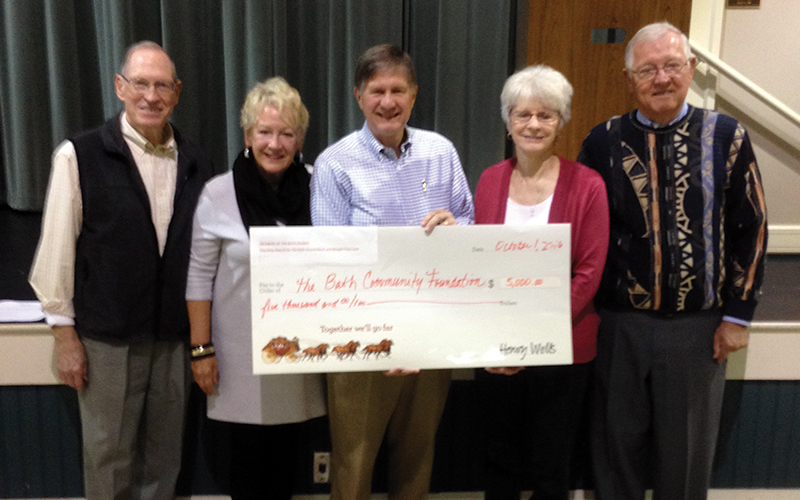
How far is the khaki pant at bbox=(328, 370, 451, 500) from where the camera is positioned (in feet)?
4.64

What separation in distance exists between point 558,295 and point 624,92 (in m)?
1.64

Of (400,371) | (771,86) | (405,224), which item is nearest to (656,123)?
(405,224)

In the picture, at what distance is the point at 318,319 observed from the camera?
1.30 metres

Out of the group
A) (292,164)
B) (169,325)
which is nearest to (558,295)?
(292,164)

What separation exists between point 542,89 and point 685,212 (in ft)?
1.54

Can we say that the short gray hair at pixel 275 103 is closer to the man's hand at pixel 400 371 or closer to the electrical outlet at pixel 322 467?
the man's hand at pixel 400 371

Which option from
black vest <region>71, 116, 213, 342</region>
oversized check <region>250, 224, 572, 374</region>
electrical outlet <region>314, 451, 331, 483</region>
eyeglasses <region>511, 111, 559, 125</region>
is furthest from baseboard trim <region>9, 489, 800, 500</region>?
eyeglasses <region>511, 111, 559, 125</region>

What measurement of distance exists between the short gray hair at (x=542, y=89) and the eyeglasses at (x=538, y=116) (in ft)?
0.05

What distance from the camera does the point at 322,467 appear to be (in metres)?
1.87

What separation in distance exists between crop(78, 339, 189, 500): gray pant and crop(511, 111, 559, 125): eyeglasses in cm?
106

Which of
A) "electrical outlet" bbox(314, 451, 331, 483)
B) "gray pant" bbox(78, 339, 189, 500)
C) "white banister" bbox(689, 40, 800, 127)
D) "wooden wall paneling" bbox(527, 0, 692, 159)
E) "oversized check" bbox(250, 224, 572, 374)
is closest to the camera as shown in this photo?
"oversized check" bbox(250, 224, 572, 374)

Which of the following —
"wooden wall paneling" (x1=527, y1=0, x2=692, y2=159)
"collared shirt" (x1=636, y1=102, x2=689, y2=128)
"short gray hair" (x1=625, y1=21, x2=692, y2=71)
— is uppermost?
"wooden wall paneling" (x1=527, y1=0, x2=692, y2=159)

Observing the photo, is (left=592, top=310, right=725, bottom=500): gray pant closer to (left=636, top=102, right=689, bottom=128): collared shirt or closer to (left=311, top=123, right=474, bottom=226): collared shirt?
(left=636, top=102, right=689, bottom=128): collared shirt

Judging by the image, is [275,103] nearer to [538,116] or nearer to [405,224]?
[405,224]
